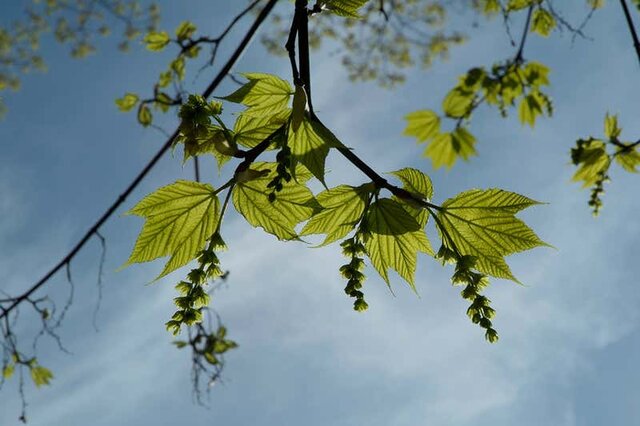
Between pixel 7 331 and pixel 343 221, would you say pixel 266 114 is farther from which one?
pixel 7 331

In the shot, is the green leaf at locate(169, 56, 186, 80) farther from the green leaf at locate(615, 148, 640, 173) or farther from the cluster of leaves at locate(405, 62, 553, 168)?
the green leaf at locate(615, 148, 640, 173)

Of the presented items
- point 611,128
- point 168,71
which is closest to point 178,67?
point 168,71

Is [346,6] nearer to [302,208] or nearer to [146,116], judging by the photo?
[302,208]

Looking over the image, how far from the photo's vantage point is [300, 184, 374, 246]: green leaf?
3.03 ft

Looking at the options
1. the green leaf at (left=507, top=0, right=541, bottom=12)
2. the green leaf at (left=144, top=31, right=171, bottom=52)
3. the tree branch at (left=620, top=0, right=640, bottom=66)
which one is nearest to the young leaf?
the tree branch at (left=620, top=0, right=640, bottom=66)

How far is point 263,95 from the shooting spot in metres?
0.92

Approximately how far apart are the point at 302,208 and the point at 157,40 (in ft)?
7.83

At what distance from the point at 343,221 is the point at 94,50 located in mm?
7475

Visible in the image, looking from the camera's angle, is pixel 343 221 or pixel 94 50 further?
pixel 94 50

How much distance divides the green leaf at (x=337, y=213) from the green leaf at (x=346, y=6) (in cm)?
35

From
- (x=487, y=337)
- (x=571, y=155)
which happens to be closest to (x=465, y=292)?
(x=487, y=337)

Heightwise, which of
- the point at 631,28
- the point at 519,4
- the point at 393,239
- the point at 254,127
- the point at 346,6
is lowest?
the point at 393,239

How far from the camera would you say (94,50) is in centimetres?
728

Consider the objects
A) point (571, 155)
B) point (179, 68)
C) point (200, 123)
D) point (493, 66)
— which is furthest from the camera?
point (179, 68)
